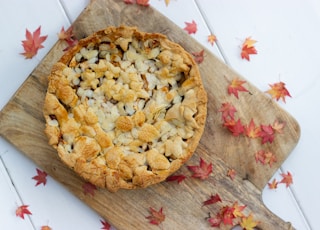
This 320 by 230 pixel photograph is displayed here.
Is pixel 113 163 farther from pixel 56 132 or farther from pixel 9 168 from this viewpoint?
pixel 9 168

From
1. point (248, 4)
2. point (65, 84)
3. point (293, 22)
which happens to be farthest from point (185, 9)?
point (65, 84)

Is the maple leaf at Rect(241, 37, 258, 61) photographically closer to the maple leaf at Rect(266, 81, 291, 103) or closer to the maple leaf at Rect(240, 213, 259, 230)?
the maple leaf at Rect(266, 81, 291, 103)

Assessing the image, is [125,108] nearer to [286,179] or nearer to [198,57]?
[198,57]

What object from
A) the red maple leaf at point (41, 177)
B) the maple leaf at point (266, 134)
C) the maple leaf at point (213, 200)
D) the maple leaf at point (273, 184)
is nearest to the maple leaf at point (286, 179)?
the maple leaf at point (273, 184)

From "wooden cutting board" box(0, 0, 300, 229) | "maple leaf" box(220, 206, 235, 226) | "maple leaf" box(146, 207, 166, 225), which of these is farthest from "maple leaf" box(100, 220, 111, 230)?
"maple leaf" box(220, 206, 235, 226)

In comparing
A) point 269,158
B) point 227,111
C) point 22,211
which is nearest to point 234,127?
point 227,111

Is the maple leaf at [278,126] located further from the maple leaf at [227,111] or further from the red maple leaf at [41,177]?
the red maple leaf at [41,177]
